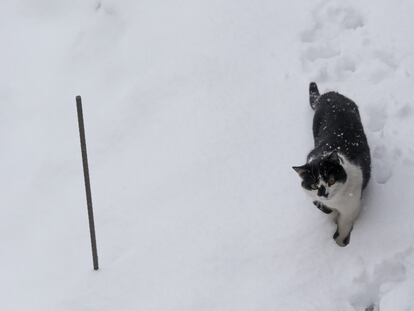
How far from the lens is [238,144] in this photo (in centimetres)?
483

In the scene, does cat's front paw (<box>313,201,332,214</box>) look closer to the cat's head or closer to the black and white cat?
the black and white cat

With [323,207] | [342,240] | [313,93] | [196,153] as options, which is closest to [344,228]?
[342,240]

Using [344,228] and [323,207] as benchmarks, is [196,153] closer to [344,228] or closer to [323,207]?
[323,207]

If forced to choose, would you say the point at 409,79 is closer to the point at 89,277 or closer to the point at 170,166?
the point at 170,166

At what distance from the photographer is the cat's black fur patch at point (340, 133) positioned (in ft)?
12.7

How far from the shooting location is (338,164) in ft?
11.6

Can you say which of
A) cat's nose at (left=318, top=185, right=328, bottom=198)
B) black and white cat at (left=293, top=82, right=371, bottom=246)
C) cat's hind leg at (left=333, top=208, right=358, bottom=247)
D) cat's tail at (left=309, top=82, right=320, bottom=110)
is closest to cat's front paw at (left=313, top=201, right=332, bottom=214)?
black and white cat at (left=293, top=82, right=371, bottom=246)

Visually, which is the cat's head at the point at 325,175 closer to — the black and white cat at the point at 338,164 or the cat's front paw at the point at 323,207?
the black and white cat at the point at 338,164

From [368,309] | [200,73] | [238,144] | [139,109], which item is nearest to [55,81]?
[139,109]

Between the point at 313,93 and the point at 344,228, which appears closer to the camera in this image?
the point at 344,228

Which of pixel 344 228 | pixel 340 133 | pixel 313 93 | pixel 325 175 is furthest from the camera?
pixel 313 93

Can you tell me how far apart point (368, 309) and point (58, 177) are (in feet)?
9.72

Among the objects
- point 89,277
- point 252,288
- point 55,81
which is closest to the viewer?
A: point 252,288

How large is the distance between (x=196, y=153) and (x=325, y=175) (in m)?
1.64
